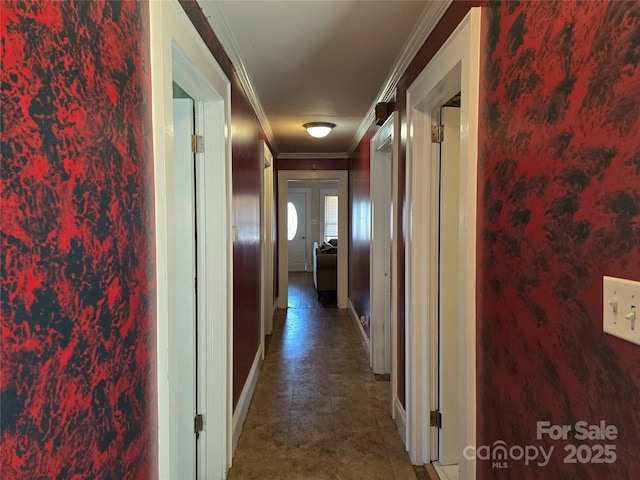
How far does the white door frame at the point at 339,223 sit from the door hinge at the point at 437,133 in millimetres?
3745

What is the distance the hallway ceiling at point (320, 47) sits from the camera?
170cm

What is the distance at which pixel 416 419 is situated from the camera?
2115 mm

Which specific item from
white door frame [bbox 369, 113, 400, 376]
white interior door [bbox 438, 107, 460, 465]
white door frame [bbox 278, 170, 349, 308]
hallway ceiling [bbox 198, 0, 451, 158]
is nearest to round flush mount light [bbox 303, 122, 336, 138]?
hallway ceiling [bbox 198, 0, 451, 158]

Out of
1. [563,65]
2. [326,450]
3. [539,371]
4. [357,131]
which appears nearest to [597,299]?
[539,371]

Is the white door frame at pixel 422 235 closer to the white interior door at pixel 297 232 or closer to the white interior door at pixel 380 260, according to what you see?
the white interior door at pixel 380 260

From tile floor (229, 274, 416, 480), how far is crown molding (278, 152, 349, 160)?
109 inches

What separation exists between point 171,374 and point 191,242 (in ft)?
2.79

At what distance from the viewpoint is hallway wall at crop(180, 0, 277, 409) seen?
227cm

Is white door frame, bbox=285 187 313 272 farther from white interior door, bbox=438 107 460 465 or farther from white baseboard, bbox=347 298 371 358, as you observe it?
white interior door, bbox=438 107 460 465

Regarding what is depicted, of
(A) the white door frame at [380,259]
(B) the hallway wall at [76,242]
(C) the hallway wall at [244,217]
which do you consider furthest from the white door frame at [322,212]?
(B) the hallway wall at [76,242]

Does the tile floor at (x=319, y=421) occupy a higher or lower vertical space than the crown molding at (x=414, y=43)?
lower

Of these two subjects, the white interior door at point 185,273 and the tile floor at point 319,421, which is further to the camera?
the tile floor at point 319,421

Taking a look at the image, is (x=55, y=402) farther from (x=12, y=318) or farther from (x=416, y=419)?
(x=416, y=419)

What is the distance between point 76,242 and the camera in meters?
0.76
